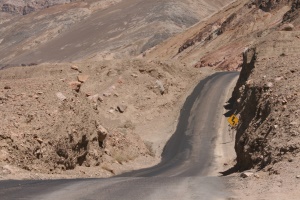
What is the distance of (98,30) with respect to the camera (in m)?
134

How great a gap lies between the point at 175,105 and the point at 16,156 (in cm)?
2662

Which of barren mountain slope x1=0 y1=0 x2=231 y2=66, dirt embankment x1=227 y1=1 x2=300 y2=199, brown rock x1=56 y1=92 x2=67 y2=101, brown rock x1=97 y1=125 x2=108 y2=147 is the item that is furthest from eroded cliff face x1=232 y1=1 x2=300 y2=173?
barren mountain slope x1=0 y1=0 x2=231 y2=66

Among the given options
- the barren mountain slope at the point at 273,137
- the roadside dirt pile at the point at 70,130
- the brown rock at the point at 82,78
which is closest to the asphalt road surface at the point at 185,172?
the barren mountain slope at the point at 273,137

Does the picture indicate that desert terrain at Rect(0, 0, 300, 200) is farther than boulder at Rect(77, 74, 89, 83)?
No

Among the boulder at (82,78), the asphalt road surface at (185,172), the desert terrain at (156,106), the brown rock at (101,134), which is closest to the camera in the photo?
the asphalt road surface at (185,172)

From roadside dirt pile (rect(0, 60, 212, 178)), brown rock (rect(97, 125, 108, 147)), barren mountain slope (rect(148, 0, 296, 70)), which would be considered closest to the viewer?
roadside dirt pile (rect(0, 60, 212, 178))

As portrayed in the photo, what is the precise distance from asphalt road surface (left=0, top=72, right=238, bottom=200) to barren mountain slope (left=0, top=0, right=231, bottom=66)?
61212 millimetres

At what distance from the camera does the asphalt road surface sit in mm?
11711

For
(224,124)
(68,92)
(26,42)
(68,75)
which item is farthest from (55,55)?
(68,92)

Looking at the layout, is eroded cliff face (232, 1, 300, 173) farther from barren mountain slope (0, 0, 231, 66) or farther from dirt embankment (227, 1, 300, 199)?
barren mountain slope (0, 0, 231, 66)

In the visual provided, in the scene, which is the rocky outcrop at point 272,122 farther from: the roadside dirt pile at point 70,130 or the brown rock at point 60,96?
the brown rock at point 60,96

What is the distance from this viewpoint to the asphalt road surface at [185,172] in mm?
11711

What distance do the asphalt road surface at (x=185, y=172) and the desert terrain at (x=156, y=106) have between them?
902 millimetres

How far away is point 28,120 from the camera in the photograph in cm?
1920
